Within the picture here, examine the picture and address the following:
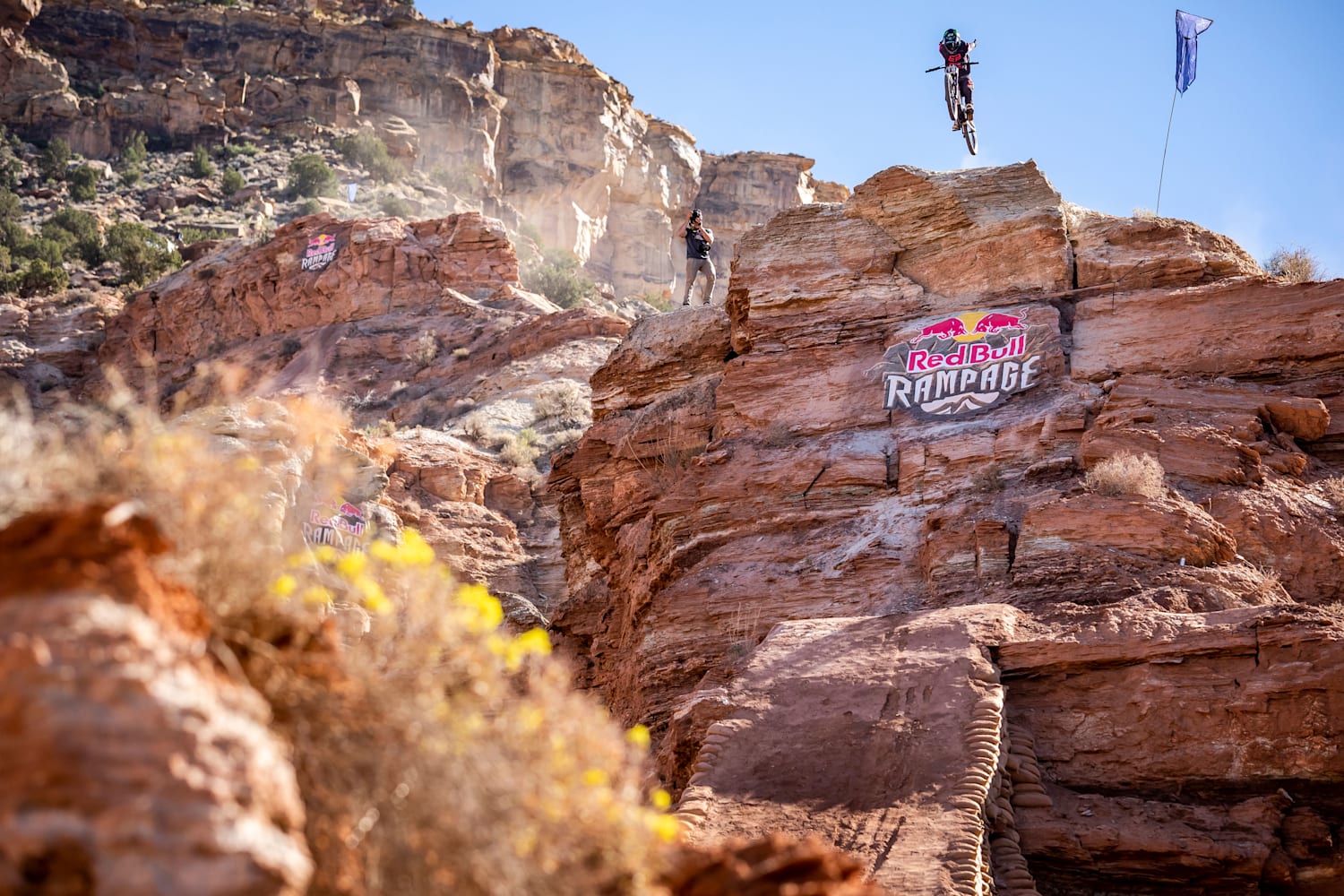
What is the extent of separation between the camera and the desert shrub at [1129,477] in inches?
475

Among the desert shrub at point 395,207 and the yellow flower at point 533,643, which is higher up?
the desert shrub at point 395,207

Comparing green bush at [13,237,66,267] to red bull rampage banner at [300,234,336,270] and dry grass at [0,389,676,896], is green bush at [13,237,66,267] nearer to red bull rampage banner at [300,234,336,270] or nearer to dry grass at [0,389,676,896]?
red bull rampage banner at [300,234,336,270]

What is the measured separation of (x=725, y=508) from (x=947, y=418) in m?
2.89

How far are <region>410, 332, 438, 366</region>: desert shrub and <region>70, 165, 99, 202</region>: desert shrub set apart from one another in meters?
27.4

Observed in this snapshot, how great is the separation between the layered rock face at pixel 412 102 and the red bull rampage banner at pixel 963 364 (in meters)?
53.5

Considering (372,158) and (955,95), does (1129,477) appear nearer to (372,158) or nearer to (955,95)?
(955,95)

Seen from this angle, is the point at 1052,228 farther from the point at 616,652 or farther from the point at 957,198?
the point at 616,652

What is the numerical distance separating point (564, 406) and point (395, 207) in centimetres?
2854

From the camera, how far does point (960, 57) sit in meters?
19.8

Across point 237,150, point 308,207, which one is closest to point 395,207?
point 308,207

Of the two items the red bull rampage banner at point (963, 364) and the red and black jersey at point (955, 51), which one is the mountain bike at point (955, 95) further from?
the red bull rampage banner at point (963, 364)

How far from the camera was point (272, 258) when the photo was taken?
4259 centimetres

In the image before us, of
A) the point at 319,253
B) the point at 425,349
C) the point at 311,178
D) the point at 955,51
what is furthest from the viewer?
the point at 311,178

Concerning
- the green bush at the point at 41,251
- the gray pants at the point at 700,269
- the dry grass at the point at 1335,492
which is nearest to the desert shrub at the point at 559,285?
the green bush at the point at 41,251
